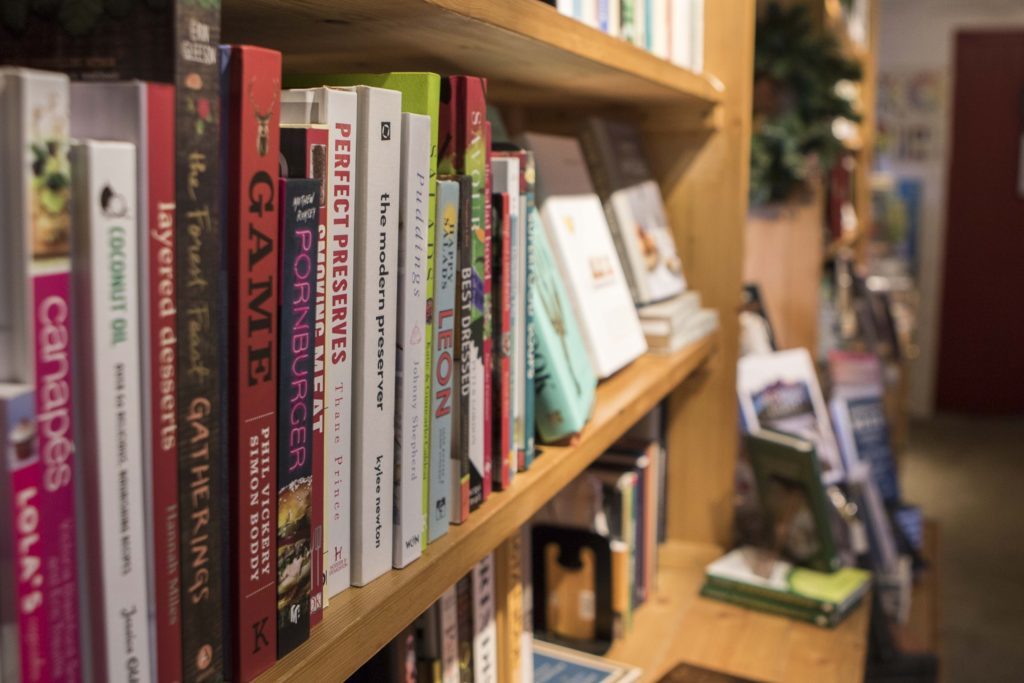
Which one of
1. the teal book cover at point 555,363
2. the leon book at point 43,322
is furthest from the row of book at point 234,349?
the teal book cover at point 555,363

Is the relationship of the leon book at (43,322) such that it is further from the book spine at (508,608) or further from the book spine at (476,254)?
the book spine at (508,608)

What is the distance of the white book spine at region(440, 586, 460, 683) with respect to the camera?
101 centimetres

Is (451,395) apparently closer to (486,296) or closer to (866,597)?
(486,296)

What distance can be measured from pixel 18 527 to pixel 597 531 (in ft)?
3.59

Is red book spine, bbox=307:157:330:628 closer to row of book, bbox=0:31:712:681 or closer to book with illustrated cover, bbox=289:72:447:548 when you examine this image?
row of book, bbox=0:31:712:681

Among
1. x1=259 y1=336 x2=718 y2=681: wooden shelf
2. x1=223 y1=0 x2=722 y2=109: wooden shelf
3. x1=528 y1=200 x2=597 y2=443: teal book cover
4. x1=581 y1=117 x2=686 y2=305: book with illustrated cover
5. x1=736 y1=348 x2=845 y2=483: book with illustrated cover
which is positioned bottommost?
x1=736 y1=348 x2=845 y2=483: book with illustrated cover

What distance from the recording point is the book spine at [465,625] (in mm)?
1052

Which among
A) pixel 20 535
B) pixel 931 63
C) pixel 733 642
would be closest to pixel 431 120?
pixel 20 535

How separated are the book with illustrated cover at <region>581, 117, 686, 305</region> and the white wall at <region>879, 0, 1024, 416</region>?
540 cm

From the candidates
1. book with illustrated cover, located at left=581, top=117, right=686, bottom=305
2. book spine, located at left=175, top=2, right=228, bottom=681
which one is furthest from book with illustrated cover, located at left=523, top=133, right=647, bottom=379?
book spine, located at left=175, top=2, right=228, bottom=681

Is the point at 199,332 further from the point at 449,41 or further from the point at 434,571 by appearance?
the point at 449,41

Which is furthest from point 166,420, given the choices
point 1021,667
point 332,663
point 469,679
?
point 1021,667

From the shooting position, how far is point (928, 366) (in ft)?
22.0

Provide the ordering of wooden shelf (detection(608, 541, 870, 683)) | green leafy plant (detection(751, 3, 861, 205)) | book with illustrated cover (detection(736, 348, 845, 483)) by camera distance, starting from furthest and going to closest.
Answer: green leafy plant (detection(751, 3, 861, 205)) < book with illustrated cover (detection(736, 348, 845, 483)) < wooden shelf (detection(608, 541, 870, 683))
